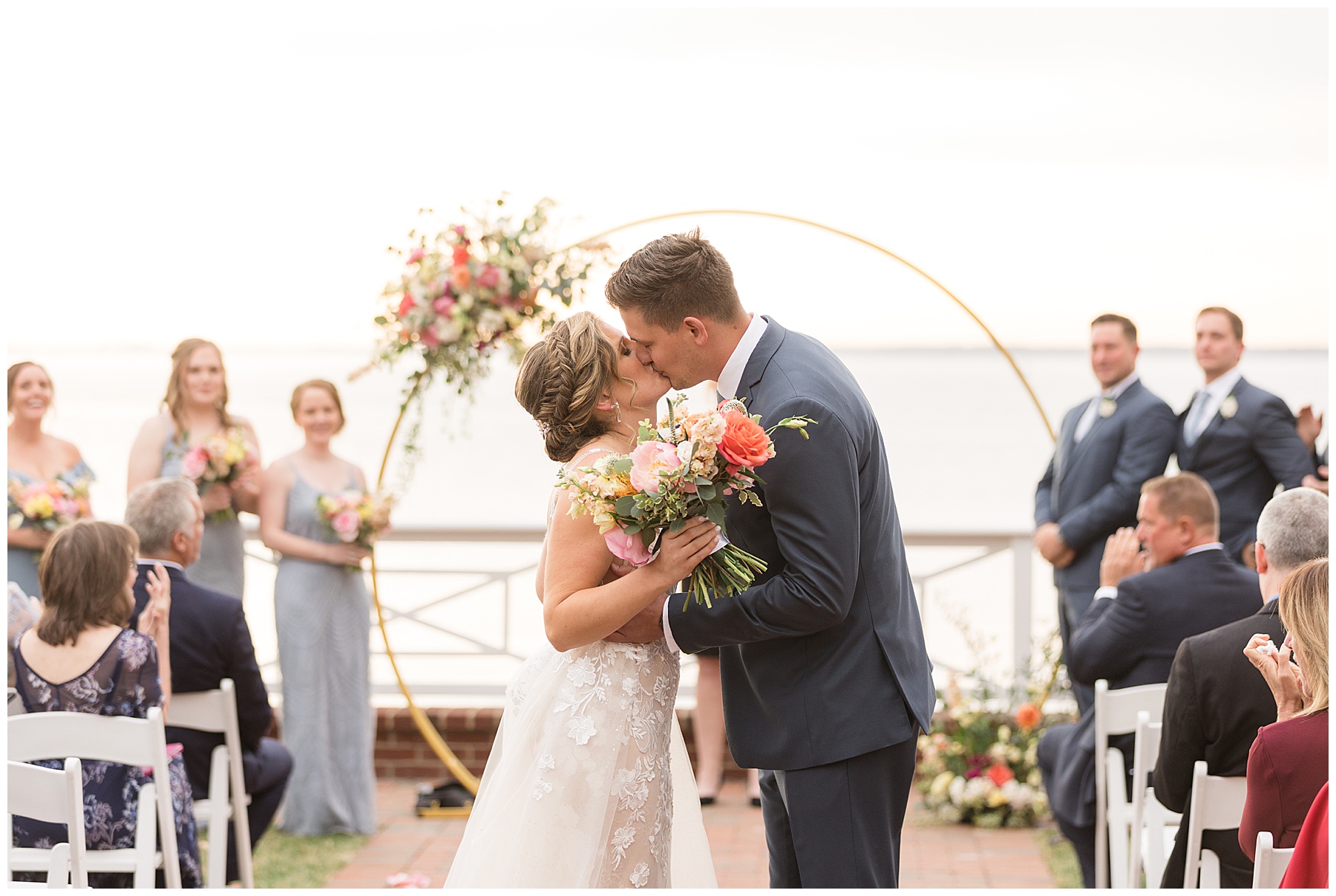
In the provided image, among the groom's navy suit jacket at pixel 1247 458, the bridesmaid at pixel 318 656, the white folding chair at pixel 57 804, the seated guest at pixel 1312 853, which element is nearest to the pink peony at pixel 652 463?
the seated guest at pixel 1312 853

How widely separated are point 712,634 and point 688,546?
185 mm

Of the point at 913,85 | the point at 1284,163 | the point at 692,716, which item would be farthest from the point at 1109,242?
the point at 692,716

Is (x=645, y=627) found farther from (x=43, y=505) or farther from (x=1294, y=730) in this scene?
(x=43, y=505)

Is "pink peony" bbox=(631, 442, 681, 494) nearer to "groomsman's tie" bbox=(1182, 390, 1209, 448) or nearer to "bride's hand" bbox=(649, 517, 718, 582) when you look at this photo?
"bride's hand" bbox=(649, 517, 718, 582)

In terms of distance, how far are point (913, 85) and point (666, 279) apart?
3.25 m

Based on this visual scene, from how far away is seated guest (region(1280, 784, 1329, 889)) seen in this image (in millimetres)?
1917

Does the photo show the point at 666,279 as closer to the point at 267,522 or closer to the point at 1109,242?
the point at 267,522

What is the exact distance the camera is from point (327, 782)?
16.6ft

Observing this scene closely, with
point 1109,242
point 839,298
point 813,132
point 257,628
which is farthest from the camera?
point 257,628

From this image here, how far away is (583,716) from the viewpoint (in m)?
2.45

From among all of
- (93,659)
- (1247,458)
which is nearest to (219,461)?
(93,659)

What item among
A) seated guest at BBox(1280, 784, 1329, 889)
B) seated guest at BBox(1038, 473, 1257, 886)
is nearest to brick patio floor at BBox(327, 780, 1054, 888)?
seated guest at BBox(1038, 473, 1257, 886)

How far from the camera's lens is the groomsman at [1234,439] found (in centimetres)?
480

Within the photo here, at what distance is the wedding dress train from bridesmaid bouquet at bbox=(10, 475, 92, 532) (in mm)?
3065
